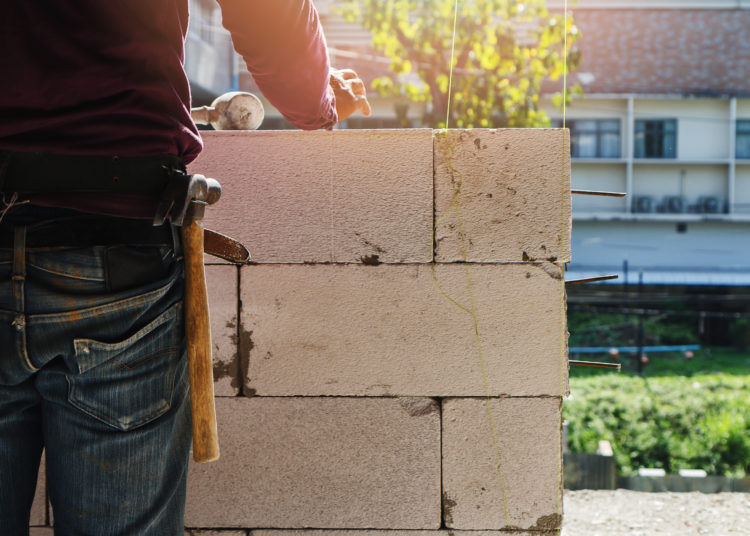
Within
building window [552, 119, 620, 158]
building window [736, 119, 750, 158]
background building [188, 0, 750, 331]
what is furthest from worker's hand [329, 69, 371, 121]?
building window [736, 119, 750, 158]

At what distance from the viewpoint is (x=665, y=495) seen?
547 cm

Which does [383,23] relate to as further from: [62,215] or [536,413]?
[62,215]

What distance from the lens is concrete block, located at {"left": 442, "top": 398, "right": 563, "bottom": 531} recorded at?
252 cm

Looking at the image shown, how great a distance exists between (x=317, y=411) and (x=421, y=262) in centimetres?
62

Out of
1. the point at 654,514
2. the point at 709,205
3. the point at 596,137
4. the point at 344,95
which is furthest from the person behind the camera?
the point at 596,137

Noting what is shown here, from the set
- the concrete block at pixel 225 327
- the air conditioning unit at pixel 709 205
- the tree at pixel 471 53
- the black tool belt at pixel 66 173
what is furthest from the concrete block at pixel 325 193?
the air conditioning unit at pixel 709 205

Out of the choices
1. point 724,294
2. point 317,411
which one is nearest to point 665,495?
point 317,411

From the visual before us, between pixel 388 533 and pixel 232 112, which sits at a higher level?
pixel 232 112

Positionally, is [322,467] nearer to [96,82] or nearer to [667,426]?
[96,82]

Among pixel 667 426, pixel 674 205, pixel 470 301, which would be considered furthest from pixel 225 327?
pixel 674 205

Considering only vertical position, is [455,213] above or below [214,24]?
below

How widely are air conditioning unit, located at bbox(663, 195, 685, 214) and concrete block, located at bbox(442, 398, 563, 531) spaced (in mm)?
16591

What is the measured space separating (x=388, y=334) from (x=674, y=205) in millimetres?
16795

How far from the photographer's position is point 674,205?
17.7m
